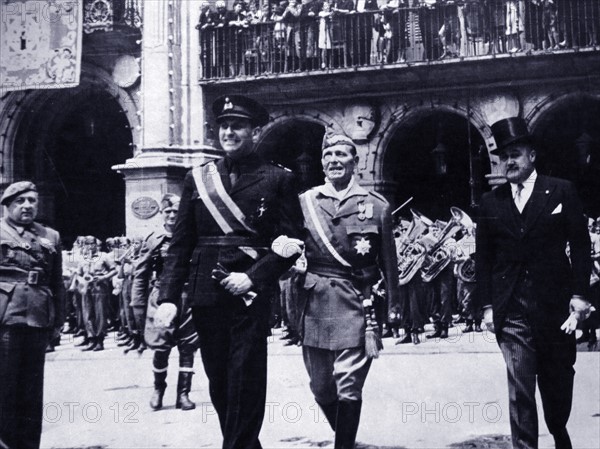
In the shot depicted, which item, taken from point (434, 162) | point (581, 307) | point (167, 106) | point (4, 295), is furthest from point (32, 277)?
point (434, 162)

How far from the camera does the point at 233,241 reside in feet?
16.0

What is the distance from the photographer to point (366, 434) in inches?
254

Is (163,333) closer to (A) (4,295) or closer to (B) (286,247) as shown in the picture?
(A) (4,295)

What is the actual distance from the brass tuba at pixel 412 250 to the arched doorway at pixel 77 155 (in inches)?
201

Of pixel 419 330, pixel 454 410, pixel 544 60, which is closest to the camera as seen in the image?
pixel 454 410

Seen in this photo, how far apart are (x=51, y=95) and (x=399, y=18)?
6.75m

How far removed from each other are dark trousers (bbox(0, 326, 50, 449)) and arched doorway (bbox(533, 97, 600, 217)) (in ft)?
36.2

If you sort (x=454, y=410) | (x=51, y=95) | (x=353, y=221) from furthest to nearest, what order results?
(x=51, y=95) < (x=454, y=410) < (x=353, y=221)

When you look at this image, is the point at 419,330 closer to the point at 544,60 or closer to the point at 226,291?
the point at 544,60

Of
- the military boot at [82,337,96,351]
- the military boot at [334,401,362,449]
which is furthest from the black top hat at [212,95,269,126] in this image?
the military boot at [82,337,96,351]

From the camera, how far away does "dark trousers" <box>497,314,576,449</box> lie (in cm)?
502

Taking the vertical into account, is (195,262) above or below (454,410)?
above

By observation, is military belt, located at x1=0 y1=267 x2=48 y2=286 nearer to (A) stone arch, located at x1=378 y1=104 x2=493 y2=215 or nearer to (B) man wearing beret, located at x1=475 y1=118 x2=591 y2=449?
(B) man wearing beret, located at x1=475 y1=118 x2=591 y2=449

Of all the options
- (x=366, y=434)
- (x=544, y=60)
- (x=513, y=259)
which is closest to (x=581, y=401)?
(x=366, y=434)
